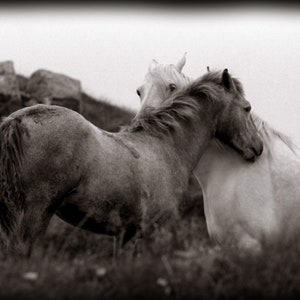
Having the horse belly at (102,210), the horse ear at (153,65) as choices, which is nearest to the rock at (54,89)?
the horse ear at (153,65)

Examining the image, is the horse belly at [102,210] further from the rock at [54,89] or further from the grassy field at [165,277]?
the rock at [54,89]

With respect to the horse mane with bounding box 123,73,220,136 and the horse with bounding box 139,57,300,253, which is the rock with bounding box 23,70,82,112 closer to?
the horse with bounding box 139,57,300,253

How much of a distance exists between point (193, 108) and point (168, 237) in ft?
6.85

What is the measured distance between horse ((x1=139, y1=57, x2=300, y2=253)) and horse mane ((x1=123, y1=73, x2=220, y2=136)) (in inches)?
9.4

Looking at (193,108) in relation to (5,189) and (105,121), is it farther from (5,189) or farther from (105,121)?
(105,121)

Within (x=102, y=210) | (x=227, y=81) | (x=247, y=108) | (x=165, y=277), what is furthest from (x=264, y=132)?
(x=165, y=277)

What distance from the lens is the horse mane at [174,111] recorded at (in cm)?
675

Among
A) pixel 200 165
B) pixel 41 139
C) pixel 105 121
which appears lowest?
pixel 105 121

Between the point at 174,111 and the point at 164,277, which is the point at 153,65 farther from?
the point at 164,277

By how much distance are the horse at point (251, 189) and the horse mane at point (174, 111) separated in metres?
0.24

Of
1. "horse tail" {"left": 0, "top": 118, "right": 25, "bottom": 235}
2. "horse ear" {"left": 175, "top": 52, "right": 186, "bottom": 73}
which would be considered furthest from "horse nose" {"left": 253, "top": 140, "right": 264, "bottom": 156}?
"horse tail" {"left": 0, "top": 118, "right": 25, "bottom": 235}

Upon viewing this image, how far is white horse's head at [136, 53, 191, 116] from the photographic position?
7.74 m

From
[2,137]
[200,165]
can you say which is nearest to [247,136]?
→ [200,165]

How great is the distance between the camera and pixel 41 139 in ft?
18.5
